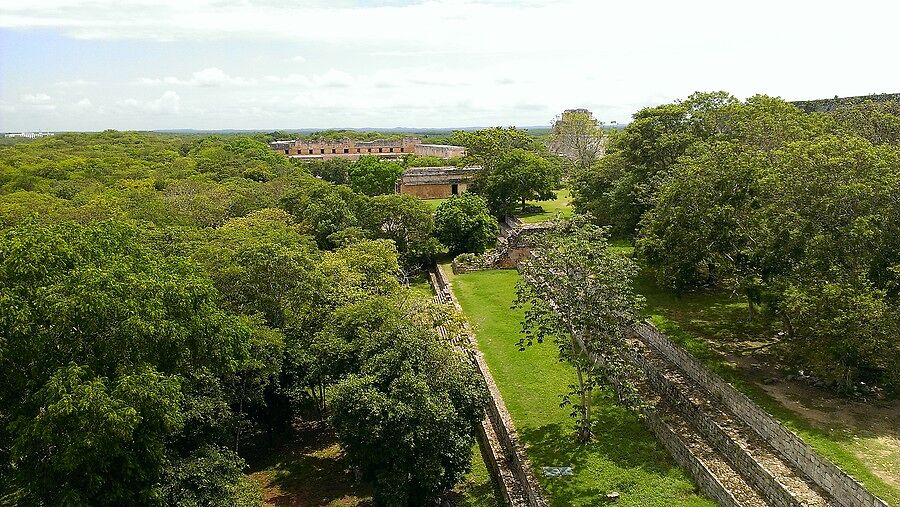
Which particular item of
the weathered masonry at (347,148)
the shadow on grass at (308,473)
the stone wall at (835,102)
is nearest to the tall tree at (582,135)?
the stone wall at (835,102)

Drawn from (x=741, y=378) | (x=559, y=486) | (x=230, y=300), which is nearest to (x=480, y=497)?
(x=559, y=486)

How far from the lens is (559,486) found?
1238cm

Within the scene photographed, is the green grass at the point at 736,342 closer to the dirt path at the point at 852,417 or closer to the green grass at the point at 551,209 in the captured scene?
the dirt path at the point at 852,417

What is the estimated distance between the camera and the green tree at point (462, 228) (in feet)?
105

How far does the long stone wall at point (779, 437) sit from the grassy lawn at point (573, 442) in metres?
1.75

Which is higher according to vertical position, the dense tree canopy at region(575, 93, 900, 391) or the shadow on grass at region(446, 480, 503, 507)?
the dense tree canopy at region(575, 93, 900, 391)

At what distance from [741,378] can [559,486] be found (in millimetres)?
5013

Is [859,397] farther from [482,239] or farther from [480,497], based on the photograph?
[482,239]

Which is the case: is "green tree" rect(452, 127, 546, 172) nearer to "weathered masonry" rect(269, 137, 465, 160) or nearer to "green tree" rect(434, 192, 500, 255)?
"green tree" rect(434, 192, 500, 255)

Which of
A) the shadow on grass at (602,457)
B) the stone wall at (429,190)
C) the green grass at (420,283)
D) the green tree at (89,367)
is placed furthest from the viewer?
A: the stone wall at (429,190)

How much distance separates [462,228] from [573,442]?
749 inches

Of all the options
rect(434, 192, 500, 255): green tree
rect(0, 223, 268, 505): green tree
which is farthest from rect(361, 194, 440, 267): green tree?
rect(0, 223, 268, 505): green tree

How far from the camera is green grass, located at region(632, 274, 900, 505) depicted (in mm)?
10781

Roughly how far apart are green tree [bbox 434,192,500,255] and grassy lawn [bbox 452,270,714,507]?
11.7 metres
